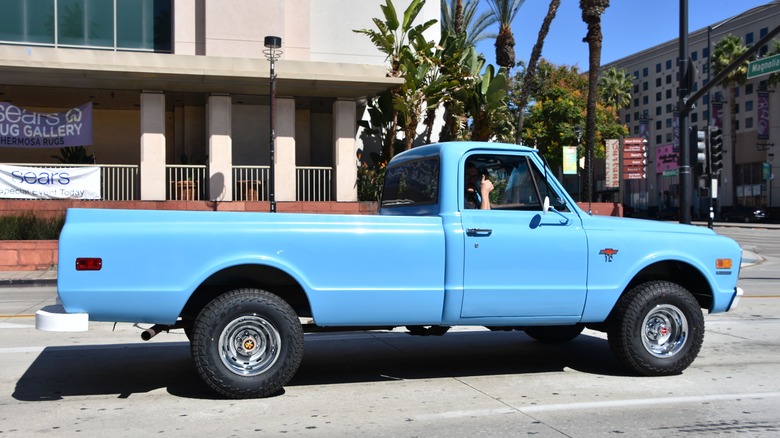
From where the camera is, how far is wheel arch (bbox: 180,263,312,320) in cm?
590

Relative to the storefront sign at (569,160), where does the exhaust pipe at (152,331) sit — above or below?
below

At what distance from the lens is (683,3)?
1727 centimetres

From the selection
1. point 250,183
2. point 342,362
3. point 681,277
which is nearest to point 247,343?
point 342,362

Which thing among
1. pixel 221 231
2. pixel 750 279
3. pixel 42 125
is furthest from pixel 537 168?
pixel 42 125

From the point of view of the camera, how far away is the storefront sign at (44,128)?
874 inches

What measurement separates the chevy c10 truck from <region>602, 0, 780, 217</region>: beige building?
156 feet

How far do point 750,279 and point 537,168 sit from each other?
544 inches

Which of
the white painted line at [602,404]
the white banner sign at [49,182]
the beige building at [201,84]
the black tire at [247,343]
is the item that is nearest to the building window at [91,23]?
the beige building at [201,84]

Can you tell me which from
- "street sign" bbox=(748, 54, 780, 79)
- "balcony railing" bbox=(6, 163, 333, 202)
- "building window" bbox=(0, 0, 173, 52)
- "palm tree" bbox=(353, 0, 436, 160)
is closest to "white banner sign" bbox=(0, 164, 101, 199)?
"balcony railing" bbox=(6, 163, 333, 202)

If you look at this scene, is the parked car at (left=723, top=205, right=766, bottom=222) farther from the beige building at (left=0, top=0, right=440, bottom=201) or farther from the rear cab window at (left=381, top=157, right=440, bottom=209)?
the rear cab window at (left=381, top=157, right=440, bottom=209)

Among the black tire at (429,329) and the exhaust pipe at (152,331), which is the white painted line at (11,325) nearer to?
the exhaust pipe at (152,331)

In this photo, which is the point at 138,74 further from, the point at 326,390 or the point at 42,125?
the point at 326,390

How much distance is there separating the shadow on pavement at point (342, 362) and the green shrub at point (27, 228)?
13.0 m

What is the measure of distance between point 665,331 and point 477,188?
2.20m
